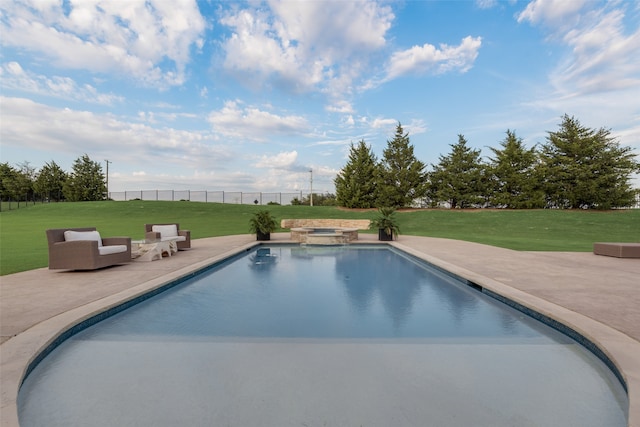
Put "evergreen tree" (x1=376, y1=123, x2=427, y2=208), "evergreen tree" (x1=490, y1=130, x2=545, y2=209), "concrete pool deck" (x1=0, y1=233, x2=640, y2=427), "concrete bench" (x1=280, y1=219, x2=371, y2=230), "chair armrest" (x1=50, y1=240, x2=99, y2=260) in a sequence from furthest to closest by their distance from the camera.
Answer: "evergreen tree" (x1=376, y1=123, x2=427, y2=208) < "evergreen tree" (x1=490, y1=130, x2=545, y2=209) < "concrete bench" (x1=280, y1=219, x2=371, y2=230) < "chair armrest" (x1=50, y1=240, x2=99, y2=260) < "concrete pool deck" (x1=0, y1=233, x2=640, y2=427)

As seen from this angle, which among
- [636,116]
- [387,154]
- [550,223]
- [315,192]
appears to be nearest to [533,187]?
[550,223]

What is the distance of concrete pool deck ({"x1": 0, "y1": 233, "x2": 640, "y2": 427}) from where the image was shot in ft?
7.71

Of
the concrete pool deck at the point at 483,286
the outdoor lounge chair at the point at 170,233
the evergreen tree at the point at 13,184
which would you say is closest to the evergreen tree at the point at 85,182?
the evergreen tree at the point at 13,184

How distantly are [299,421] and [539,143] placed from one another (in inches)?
1146

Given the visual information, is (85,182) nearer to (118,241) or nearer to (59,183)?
(59,183)

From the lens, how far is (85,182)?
3591 centimetres

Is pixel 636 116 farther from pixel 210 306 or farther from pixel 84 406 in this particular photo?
pixel 84 406

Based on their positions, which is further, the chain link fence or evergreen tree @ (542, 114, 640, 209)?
the chain link fence

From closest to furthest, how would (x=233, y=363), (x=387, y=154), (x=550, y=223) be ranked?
1. (x=233, y=363)
2. (x=550, y=223)
3. (x=387, y=154)

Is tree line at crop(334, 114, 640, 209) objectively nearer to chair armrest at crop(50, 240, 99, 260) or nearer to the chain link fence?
the chain link fence

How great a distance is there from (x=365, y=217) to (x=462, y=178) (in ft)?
27.7

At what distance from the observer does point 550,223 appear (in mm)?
18172

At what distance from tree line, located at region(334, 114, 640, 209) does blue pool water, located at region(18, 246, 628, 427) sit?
21.7 metres

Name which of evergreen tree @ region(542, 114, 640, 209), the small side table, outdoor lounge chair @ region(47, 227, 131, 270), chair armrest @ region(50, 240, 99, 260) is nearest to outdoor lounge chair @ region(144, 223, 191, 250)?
the small side table
